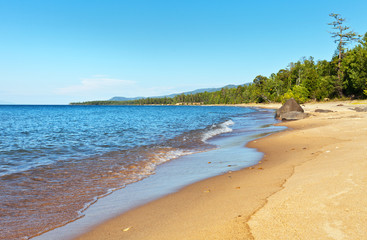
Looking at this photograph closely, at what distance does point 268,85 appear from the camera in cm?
11994

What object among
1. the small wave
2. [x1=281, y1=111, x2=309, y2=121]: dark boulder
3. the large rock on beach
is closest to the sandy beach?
the small wave

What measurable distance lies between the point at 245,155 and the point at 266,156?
3.12 ft

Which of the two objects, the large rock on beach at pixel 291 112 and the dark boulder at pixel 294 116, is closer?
the dark boulder at pixel 294 116

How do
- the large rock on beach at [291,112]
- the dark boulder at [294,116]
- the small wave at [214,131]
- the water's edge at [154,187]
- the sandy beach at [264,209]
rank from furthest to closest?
1. the large rock on beach at [291,112]
2. the dark boulder at [294,116]
3. the small wave at [214,131]
4. the water's edge at [154,187]
5. the sandy beach at [264,209]

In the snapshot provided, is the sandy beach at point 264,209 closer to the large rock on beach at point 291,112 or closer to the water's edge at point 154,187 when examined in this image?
the water's edge at point 154,187

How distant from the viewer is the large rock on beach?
29156mm

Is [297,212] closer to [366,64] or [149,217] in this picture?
[149,217]

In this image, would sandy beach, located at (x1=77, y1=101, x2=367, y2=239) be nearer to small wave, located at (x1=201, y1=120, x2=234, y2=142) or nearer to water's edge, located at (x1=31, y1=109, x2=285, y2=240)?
water's edge, located at (x1=31, y1=109, x2=285, y2=240)

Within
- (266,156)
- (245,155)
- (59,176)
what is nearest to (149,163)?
(59,176)

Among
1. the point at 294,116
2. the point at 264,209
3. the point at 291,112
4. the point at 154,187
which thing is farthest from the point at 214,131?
the point at 264,209

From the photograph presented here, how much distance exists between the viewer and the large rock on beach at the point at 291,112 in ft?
95.7

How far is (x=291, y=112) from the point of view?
29.9m

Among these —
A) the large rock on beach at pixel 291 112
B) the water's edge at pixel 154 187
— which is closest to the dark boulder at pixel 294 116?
the large rock on beach at pixel 291 112

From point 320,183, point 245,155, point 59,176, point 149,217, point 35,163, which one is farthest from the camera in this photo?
point 245,155
